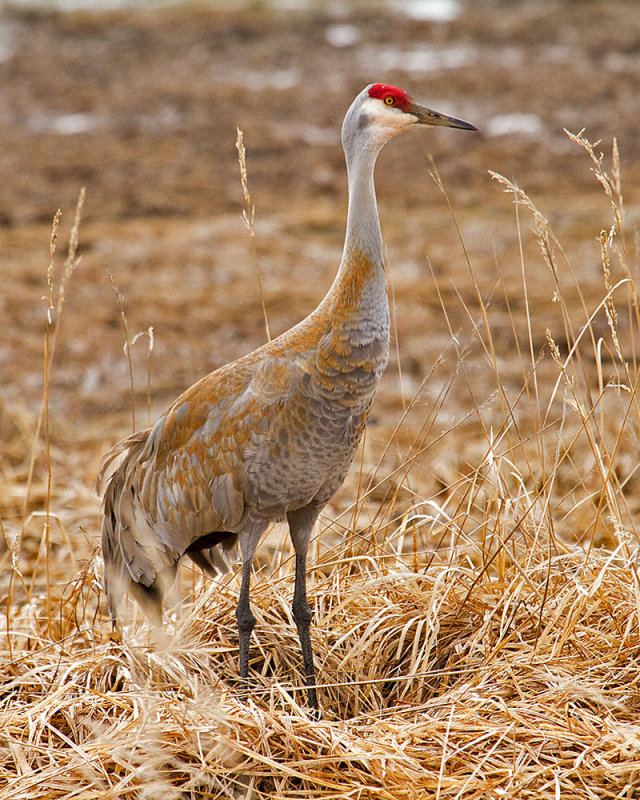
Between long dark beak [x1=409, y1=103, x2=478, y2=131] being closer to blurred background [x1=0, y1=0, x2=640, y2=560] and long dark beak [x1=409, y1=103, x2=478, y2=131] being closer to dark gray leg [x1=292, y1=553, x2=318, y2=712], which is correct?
blurred background [x1=0, y1=0, x2=640, y2=560]

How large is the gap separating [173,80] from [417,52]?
380 centimetres

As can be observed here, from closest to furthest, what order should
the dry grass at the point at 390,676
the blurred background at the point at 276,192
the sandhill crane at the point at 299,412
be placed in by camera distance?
the dry grass at the point at 390,676 < the sandhill crane at the point at 299,412 < the blurred background at the point at 276,192

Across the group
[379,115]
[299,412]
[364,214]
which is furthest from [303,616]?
[379,115]

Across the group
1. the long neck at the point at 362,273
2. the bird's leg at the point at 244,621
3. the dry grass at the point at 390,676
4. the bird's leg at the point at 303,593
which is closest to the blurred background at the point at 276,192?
the long neck at the point at 362,273

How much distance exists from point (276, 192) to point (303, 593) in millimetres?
7048

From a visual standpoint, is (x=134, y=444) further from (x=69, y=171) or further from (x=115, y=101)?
(x=115, y=101)

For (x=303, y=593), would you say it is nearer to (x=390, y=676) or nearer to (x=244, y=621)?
(x=244, y=621)

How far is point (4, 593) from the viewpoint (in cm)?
375

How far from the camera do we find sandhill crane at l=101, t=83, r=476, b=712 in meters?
2.53

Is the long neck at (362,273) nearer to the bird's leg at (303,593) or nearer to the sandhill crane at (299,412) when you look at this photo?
the sandhill crane at (299,412)

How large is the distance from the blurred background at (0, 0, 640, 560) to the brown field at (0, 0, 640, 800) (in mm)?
41

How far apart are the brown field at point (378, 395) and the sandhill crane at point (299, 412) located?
0.29 meters

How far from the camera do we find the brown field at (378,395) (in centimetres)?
229

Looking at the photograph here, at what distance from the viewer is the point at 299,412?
2529 mm
